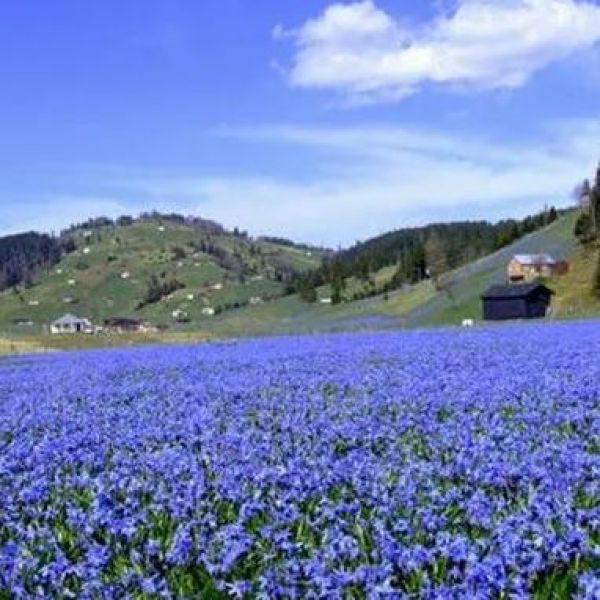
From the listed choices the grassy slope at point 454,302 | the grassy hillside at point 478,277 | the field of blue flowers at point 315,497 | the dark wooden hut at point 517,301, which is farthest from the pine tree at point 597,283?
the field of blue flowers at point 315,497

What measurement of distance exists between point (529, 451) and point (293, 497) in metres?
3.60

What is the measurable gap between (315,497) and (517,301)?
111178 millimetres

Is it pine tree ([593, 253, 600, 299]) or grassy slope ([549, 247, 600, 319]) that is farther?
pine tree ([593, 253, 600, 299])

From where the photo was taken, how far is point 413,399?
20.6 meters

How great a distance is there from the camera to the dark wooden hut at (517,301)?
392ft

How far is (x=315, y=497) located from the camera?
11.1m

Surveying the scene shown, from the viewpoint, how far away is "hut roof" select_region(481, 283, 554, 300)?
4719 inches

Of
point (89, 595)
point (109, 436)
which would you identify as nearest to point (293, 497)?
point (89, 595)

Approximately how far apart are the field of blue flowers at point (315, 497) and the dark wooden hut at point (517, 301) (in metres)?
98.1

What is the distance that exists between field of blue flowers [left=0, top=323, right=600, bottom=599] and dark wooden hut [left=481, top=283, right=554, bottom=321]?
98.1m

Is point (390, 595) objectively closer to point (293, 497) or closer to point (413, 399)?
point (293, 497)

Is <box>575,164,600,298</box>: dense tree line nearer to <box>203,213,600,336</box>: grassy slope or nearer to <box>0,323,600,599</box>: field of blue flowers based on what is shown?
<box>203,213,600,336</box>: grassy slope

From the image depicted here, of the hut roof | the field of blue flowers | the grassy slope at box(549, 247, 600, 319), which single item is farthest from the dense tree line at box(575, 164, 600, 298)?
the field of blue flowers

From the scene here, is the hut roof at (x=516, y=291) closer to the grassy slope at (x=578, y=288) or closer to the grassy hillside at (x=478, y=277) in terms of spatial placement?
the grassy slope at (x=578, y=288)
